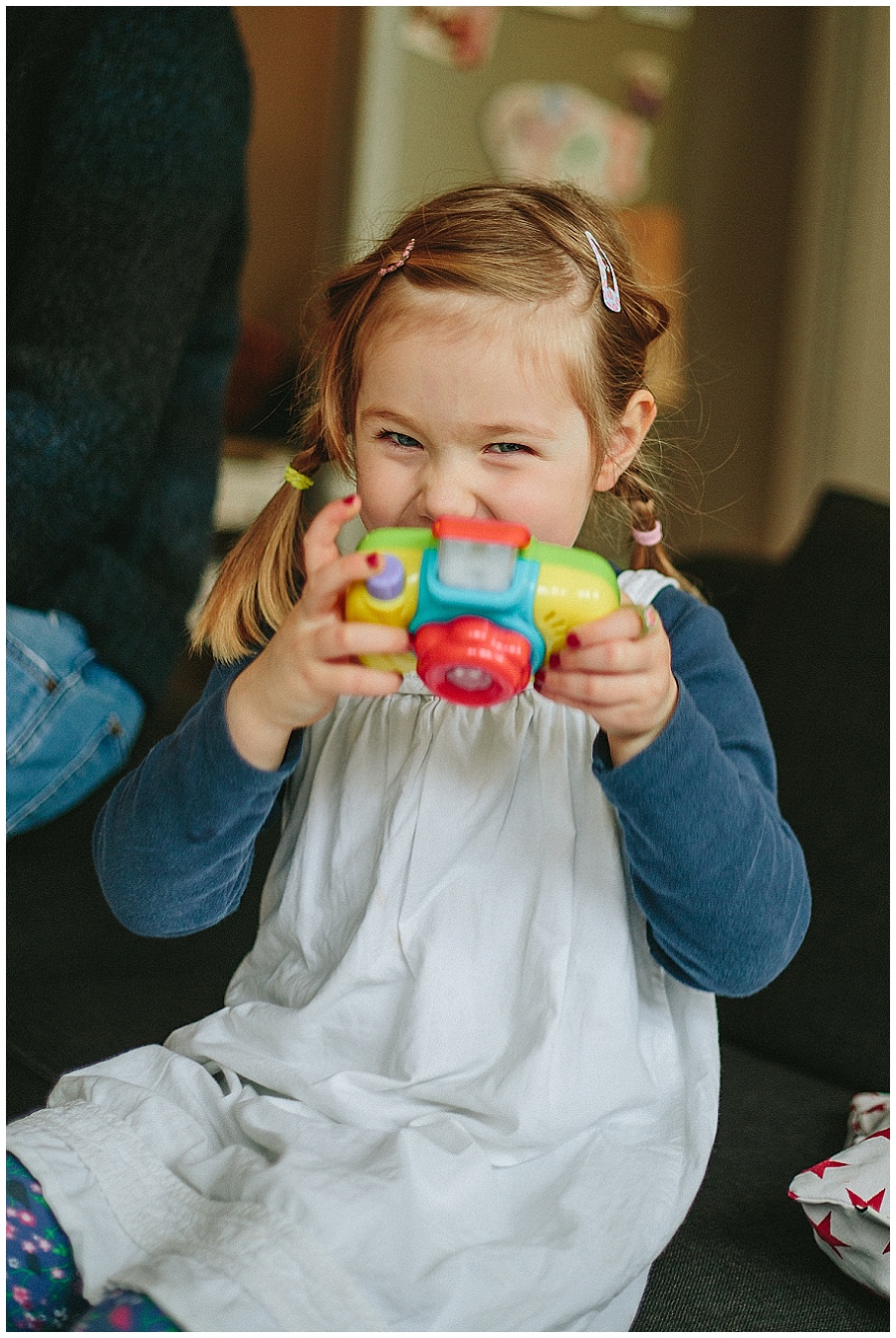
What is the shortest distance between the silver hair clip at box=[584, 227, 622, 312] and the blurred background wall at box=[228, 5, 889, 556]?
231cm

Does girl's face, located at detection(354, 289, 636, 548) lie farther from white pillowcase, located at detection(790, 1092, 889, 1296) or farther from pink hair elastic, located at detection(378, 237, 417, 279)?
white pillowcase, located at detection(790, 1092, 889, 1296)

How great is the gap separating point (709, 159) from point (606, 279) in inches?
116

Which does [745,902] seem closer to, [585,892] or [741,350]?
[585,892]

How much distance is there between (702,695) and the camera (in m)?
0.84

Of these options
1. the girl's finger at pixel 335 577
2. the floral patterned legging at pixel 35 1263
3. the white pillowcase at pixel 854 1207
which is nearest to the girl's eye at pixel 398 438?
the girl's finger at pixel 335 577

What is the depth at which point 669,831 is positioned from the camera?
730 millimetres

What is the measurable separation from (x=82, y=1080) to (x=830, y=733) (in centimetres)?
79

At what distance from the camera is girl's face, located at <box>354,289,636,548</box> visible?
763 mm

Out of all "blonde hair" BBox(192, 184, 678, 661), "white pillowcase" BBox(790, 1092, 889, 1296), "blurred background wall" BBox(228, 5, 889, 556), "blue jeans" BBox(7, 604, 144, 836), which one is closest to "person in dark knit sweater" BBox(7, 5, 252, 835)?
"blue jeans" BBox(7, 604, 144, 836)

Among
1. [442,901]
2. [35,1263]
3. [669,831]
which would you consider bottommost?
[35,1263]

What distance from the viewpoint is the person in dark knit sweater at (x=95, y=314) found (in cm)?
128

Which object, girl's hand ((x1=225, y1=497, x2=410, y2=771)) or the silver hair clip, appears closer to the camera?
girl's hand ((x1=225, y1=497, x2=410, y2=771))

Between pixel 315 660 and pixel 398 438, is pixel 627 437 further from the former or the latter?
pixel 315 660

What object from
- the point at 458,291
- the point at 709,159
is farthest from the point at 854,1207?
the point at 709,159
